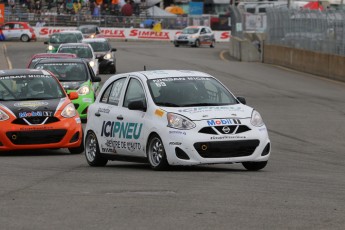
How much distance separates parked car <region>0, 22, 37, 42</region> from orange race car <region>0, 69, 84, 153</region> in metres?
56.9

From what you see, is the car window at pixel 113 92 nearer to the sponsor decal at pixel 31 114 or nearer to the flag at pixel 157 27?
the sponsor decal at pixel 31 114

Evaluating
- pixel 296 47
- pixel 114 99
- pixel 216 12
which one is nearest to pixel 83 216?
pixel 114 99

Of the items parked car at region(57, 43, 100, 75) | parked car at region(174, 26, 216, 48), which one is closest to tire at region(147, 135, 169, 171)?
parked car at region(57, 43, 100, 75)

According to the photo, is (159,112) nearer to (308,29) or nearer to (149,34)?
(308,29)

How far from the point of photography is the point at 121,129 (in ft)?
48.0

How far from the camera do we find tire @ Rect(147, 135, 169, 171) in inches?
532

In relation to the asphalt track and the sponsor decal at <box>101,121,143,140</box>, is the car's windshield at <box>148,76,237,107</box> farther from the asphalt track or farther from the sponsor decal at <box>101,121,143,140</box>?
the asphalt track

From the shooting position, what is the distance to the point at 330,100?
30.9m

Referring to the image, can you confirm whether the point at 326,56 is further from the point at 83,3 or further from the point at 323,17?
the point at 83,3

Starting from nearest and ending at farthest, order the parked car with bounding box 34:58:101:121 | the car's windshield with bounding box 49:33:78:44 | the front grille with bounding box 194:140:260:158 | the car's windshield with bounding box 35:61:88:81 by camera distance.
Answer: the front grille with bounding box 194:140:260:158 → the parked car with bounding box 34:58:101:121 → the car's windshield with bounding box 35:61:88:81 → the car's windshield with bounding box 49:33:78:44

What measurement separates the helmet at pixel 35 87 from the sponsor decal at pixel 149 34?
64.4 metres

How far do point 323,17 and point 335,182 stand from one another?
29747 millimetres

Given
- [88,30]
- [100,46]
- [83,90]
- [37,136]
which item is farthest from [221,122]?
[88,30]

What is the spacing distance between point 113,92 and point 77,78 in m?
9.70
